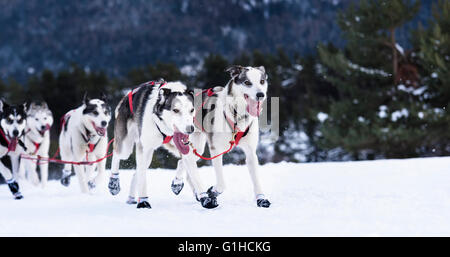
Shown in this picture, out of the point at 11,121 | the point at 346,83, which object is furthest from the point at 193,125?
the point at 346,83

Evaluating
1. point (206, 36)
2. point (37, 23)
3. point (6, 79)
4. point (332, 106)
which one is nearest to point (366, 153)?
point (332, 106)

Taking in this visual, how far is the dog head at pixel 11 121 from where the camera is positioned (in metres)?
6.27

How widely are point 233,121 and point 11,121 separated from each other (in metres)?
3.33

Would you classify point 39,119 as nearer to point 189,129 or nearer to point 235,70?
point 235,70

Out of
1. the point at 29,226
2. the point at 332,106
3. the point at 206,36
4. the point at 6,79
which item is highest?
the point at 206,36

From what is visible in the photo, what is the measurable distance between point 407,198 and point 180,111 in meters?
2.29

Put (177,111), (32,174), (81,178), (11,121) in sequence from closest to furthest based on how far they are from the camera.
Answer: (177,111)
(11,121)
(81,178)
(32,174)

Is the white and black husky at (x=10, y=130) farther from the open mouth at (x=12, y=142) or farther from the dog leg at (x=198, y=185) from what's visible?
the dog leg at (x=198, y=185)

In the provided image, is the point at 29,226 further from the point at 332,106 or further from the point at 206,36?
the point at 206,36

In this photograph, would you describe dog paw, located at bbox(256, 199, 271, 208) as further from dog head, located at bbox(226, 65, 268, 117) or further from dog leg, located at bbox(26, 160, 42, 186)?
dog leg, located at bbox(26, 160, 42, 186)

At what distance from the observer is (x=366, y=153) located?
1920 centimetres

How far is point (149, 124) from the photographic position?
14.2 ft

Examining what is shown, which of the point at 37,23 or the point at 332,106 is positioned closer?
the point at 332,106

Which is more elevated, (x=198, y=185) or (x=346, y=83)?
(x=346, y=83)
